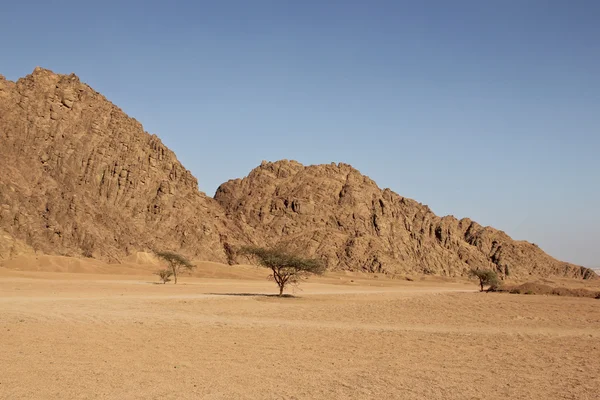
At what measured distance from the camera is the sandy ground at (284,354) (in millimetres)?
11766

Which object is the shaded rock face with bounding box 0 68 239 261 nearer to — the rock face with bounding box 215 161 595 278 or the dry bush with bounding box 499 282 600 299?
the rock face with bounding box 215 161 595 278

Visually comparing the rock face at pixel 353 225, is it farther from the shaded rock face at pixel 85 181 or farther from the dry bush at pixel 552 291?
the dry bush at pixel 552 291

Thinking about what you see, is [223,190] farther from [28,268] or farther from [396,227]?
[28,268]

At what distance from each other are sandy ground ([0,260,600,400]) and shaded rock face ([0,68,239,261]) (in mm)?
46126

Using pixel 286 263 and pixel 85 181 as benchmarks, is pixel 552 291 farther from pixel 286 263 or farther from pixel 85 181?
pixel 85 181

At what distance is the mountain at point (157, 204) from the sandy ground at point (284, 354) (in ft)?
156

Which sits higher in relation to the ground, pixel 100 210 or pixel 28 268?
pixel 100 210

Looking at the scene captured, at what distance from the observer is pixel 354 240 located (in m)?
110

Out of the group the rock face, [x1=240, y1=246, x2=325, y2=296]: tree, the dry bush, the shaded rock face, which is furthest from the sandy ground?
the rock face

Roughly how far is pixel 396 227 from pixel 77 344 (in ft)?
363

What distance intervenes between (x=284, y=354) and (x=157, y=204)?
249 feet

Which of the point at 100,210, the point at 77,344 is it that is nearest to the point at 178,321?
the point at 77,344

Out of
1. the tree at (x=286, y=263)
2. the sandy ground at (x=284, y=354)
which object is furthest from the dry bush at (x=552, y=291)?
the tree at (x=286, y=263)

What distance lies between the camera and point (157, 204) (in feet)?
290
